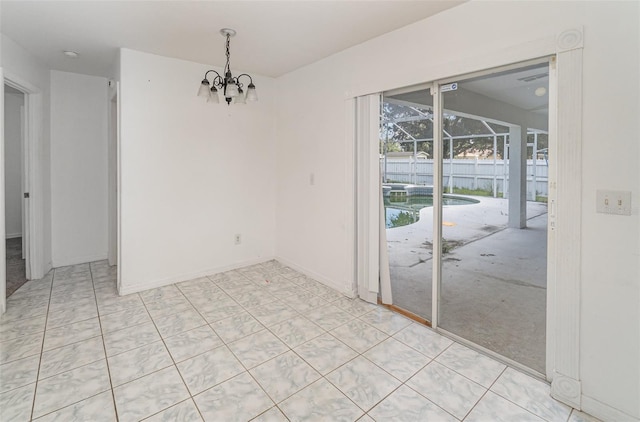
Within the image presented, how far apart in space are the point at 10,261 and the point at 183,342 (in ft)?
12.4

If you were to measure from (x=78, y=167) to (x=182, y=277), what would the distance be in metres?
2.22

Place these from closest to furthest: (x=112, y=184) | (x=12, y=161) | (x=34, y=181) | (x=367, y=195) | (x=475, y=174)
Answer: (x=475, y=174)
(x=367, y=195)
(x=34, y=181)
(x=112, y=184)
(x=12, y=161)

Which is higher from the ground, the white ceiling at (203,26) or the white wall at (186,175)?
the white ceiling at (203,26)

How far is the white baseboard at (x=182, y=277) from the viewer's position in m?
3.46

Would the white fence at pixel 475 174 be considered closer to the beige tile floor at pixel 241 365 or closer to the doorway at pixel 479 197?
the doorway at pixel 479 197

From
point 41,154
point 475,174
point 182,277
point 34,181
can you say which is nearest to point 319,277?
point 182,277

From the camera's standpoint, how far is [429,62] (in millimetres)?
2568

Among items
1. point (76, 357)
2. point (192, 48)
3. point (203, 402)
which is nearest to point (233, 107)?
point (192, 48)

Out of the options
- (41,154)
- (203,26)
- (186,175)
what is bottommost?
(186,175)

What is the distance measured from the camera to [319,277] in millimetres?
3842

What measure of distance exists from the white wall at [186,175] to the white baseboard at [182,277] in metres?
0.01

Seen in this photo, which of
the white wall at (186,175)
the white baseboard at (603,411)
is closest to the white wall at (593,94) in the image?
the white baseboard at (603,411)

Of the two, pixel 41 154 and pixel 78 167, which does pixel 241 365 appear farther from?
pixel 78 167

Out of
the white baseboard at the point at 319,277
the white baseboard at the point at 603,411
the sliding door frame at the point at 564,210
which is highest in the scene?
the sliding door frame at the point at 564,210
